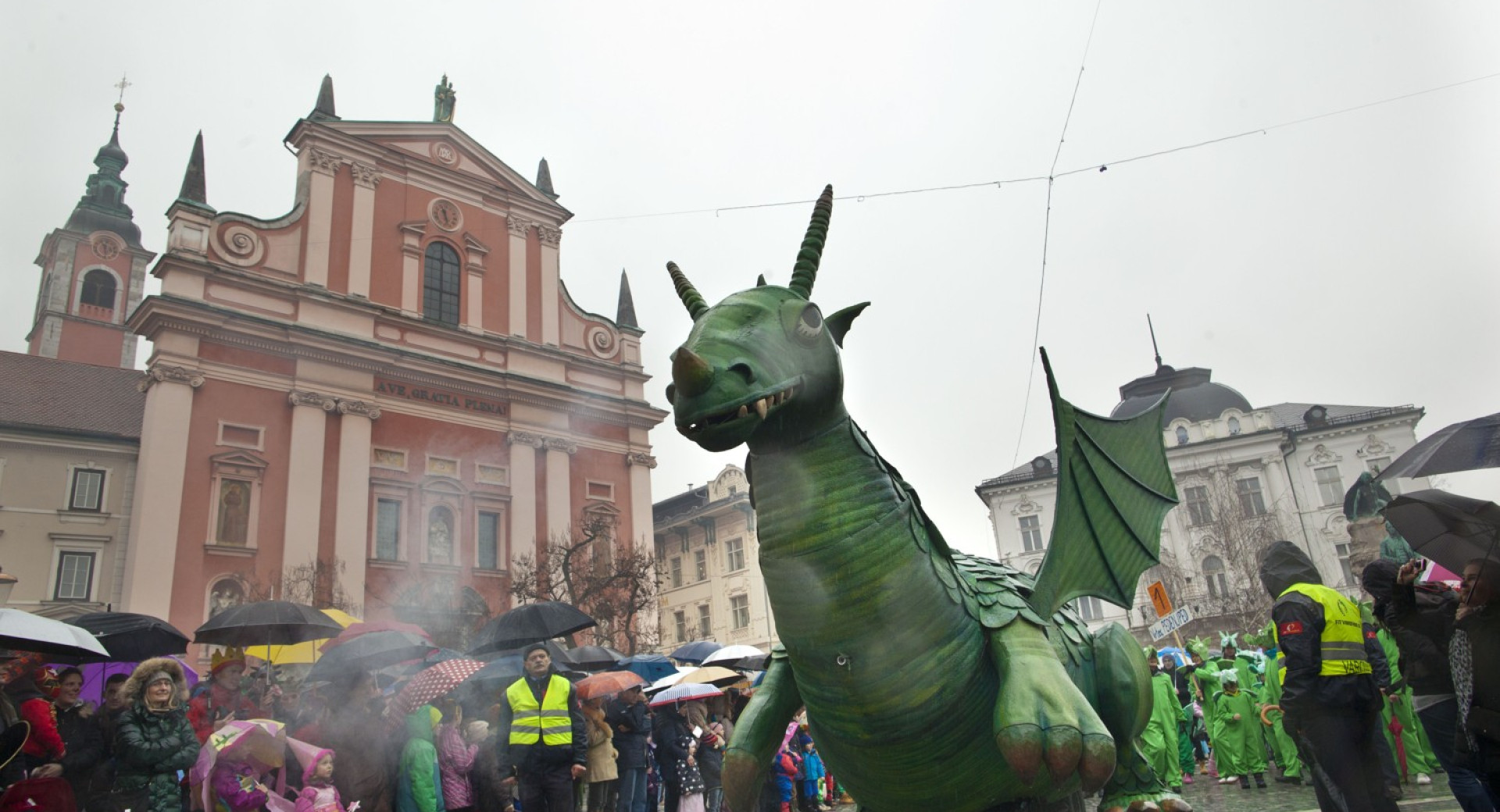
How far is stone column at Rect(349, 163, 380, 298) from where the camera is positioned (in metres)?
26.8

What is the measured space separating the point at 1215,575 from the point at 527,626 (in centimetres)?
3567

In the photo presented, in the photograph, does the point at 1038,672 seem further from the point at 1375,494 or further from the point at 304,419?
the point at 304,419

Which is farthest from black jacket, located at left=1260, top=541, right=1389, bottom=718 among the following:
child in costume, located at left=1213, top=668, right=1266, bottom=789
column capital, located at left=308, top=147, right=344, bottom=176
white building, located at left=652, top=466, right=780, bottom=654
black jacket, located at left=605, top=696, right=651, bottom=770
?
white building, located at left=652, top=466, right=780, bottom=654

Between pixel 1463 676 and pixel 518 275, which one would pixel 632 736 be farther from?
pixel 518 275

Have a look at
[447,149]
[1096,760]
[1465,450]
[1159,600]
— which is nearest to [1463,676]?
[1465,450]

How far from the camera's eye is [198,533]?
72.0 feet

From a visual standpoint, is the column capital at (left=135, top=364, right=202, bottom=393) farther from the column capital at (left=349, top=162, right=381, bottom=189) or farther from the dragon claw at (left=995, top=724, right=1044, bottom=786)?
the dragon claw at (left=995, top=724, right=1044, bottom=786)

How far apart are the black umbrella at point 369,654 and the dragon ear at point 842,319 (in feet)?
22.5

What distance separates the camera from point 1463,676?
3.68m

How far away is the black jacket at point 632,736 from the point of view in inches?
348

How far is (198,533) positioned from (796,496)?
24.1m

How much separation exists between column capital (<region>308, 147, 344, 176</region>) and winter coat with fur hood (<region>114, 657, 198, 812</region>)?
24953 mm

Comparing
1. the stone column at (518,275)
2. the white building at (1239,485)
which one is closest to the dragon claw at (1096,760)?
the stone column at (518,275)

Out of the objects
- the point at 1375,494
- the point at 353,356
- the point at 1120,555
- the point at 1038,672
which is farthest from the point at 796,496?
the point at 353,356
